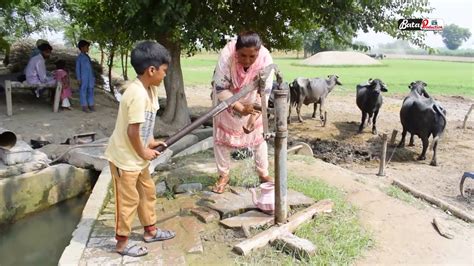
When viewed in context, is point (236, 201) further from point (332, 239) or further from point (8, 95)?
point (8, 95)

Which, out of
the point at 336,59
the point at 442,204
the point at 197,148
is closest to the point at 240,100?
the point at 197,148

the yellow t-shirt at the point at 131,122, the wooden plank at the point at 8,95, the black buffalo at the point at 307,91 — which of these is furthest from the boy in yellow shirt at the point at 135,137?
→ the black buffalo at the point at 307,91

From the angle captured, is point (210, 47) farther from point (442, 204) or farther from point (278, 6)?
point (442, 204)

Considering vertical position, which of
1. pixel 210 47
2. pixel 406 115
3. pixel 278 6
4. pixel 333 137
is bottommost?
pixel 333 137

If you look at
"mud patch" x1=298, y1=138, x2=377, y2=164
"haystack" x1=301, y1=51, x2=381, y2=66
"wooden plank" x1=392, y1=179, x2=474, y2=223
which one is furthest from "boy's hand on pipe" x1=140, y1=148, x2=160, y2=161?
"haystack" x1=301, y1=51, x2=381, y2=66

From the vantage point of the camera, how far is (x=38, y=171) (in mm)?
5414

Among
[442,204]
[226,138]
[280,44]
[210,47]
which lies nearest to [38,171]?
[226,138]

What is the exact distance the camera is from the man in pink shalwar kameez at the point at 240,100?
401cm

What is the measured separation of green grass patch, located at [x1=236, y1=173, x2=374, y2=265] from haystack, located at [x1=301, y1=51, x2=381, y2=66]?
35.1 m

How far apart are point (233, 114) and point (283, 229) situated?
54.4 inches

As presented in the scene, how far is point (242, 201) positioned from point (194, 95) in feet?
40.9

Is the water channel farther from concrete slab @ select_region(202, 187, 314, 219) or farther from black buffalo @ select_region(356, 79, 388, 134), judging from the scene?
black buffalo @ select_region(356, 79, 388, 134)

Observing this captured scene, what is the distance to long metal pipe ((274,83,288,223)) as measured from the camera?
360cm

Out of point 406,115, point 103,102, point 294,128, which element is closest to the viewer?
point 406,115
